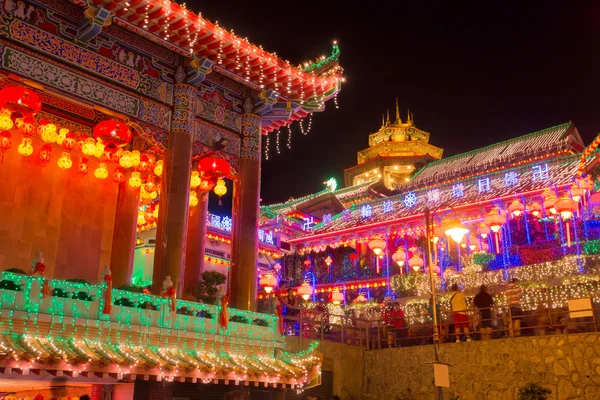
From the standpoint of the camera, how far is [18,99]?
1179 centimetres

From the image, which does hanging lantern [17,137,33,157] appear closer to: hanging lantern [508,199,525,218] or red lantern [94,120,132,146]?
red lantern [94,120,132,146]

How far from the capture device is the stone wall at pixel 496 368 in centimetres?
1234

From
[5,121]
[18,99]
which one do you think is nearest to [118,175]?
[5,121]

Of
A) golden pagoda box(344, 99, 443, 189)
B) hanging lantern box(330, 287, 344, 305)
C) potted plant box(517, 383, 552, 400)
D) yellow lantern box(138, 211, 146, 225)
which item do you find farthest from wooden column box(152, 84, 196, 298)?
golden pagoda box(344, 99, 443, 189)

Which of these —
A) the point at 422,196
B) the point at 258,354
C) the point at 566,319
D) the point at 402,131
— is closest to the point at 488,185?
the point at 422,196

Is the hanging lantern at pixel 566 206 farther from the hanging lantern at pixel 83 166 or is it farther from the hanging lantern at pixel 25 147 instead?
the hanging lantern at pixel 25 147

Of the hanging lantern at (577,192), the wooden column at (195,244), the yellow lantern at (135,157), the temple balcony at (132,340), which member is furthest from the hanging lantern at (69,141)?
the hanging lantern at (577,192)

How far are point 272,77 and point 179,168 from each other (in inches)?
145

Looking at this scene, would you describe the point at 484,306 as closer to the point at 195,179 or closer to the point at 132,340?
the point at 195,179

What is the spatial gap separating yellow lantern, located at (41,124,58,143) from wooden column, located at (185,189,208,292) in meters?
4.10

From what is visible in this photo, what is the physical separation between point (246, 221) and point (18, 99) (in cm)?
581

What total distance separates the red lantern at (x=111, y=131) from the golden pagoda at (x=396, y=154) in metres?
42.3

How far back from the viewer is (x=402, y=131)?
192 feet

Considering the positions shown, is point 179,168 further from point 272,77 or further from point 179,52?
point 272,77
